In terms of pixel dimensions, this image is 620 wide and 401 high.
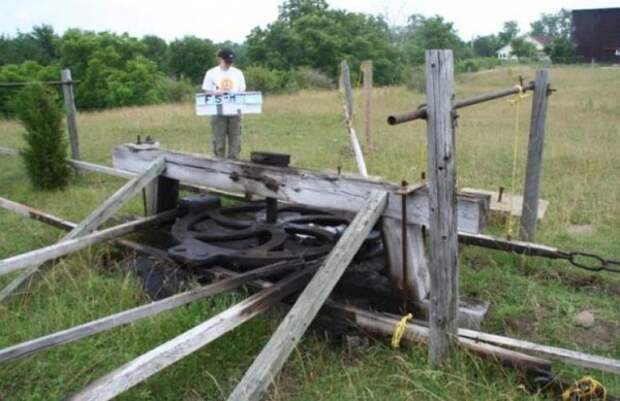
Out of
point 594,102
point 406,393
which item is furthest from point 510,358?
point 594,102

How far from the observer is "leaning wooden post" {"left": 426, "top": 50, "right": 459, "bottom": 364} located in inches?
93.9

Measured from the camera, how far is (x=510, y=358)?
2613mm

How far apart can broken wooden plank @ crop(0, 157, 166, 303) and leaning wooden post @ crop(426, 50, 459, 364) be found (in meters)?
2.35

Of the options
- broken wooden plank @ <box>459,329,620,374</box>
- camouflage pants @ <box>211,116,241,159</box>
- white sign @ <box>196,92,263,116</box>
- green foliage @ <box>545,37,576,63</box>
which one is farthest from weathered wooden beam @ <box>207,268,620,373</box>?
green foliage @ <box>545,37,576,63</box>

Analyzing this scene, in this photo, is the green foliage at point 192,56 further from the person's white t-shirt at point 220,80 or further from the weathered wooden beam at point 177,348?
the weathered wooden beam at point 177,348

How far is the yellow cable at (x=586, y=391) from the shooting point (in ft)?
7.77

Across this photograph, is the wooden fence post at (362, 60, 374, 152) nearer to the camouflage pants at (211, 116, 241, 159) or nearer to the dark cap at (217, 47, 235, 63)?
the dark cap at (217, 47, 235, 63)

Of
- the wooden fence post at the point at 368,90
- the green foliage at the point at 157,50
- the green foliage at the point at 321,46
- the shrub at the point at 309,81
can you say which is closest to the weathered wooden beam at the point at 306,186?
the wooden fence post at the point at 368,90

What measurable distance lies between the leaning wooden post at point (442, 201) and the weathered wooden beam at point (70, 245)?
2.33m

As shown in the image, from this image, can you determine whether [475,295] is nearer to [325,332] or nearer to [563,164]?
[325,332]

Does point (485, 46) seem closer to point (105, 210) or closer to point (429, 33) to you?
point (429, 33)

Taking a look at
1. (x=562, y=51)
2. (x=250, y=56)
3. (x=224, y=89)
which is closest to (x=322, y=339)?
(x=224, y=89)

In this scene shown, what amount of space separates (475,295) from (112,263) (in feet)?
8.63

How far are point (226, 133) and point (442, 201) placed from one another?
502cm
